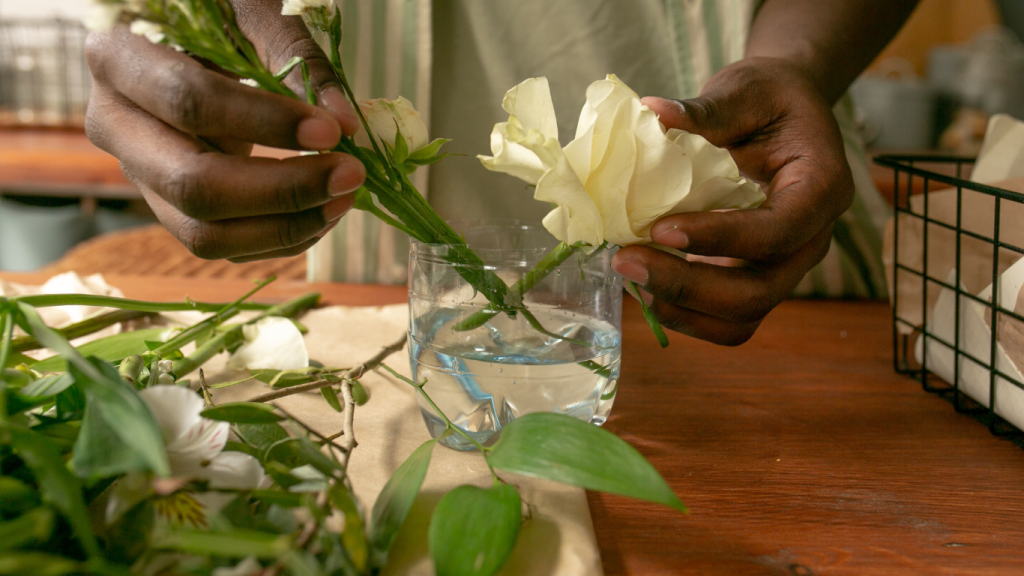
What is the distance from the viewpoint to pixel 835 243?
2.12 feet

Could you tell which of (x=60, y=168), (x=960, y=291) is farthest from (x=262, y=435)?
(x=60, y=168)

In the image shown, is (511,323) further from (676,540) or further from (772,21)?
(772,21)

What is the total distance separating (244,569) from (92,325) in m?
0.31

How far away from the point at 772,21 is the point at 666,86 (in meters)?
0.11

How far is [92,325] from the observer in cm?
42

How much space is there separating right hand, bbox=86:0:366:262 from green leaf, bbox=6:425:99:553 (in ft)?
0.37

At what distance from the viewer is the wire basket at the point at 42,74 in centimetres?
162

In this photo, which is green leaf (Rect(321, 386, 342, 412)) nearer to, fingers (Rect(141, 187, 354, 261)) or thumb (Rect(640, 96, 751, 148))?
fingers (Rect(141, 187, 354, 261))

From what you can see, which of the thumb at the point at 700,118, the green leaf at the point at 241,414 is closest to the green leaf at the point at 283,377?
the green leaf at the point at 241,414

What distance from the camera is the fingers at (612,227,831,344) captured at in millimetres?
290

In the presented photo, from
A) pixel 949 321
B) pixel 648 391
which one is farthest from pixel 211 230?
pixel 949 321

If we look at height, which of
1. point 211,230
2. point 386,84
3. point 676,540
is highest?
point 386,84

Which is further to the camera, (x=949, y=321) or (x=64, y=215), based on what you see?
(x=64, y=215)

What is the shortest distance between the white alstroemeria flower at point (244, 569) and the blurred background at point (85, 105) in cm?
139
